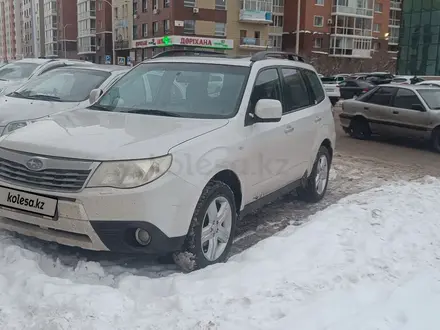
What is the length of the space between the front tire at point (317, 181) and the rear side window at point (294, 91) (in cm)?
73

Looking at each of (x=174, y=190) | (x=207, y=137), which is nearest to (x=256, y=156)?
(x=207, y=137)

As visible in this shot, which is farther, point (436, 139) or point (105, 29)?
point (105, 29)

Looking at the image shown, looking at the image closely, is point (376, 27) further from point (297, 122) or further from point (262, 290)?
point (262, 290)

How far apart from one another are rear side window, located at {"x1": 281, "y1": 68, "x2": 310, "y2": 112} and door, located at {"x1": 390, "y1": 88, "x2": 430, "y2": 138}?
634 cm

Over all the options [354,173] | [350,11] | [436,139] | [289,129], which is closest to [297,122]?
[289,129]

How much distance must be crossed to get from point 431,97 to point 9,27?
421ft

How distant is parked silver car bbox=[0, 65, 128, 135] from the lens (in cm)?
747

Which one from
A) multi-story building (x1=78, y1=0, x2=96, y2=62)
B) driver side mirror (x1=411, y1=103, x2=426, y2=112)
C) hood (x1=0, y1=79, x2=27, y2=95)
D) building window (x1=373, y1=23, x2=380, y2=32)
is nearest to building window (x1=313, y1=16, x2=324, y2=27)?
building window (x1=373, y1=23, x2=380, y2=32)

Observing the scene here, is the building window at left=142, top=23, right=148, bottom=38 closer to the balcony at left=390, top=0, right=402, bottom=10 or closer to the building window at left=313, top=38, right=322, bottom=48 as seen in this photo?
the building window at left=313, top=38, right=322, bottom=48

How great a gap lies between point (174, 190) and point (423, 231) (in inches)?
103

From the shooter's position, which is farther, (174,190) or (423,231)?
(423,231)

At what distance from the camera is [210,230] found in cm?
422

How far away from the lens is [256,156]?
15.9 feet

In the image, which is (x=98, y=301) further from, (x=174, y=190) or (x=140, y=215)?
(x=174, y=190)
